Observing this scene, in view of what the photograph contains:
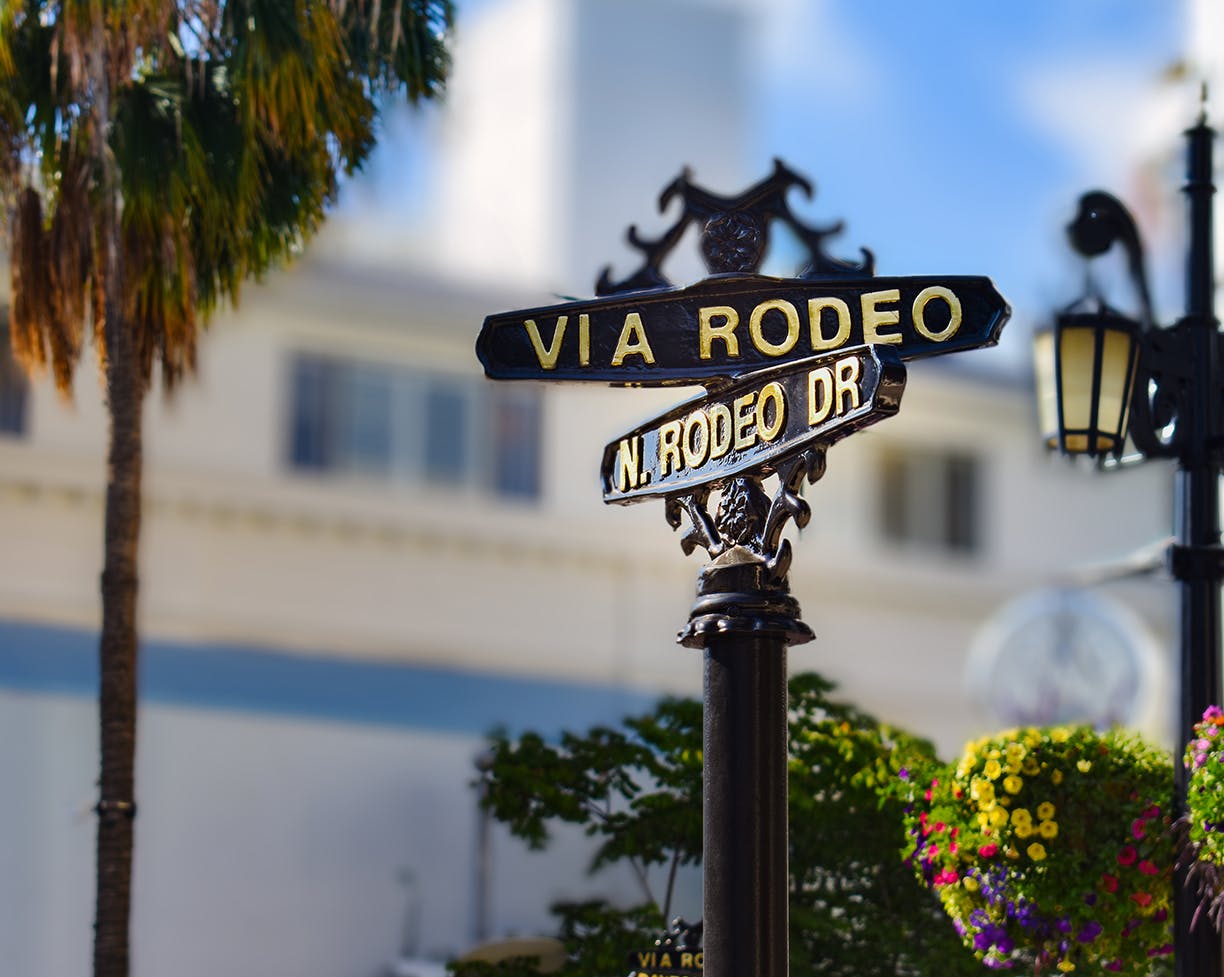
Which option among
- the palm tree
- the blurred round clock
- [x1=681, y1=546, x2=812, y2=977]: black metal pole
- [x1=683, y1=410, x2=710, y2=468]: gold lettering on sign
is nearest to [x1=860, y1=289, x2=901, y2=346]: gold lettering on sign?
[x1=683, y1=410, x2=710, y2=468]: gold lettering on sign

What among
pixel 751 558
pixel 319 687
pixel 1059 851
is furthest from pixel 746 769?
pixel 319 687

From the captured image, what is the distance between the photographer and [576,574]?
24234 mm

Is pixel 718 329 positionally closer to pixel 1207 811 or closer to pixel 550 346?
pixel 550 346

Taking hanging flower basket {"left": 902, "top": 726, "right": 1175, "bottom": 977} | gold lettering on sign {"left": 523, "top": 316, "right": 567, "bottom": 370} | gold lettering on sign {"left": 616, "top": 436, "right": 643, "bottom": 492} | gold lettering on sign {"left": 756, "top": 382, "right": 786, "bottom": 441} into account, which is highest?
gold lettering on sign {"left": 523, "top": 316, "right": 567, "bottom": 370}

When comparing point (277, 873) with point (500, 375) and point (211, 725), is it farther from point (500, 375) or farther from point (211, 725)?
point (500, 375)

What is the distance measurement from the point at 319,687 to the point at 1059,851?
13618 millimetres

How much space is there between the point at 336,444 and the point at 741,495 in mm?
17135

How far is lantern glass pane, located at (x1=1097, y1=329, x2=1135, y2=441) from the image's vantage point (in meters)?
9.66

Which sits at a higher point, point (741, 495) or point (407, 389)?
point (407, 389)

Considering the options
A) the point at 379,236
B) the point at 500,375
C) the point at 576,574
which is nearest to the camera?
the point at 500,375

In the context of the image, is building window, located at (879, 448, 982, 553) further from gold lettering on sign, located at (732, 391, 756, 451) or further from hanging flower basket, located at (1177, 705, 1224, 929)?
gold lettering on sign, located at (732, 391, 756, 451)

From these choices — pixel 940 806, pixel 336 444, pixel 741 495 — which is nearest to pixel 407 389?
pixel 336 444

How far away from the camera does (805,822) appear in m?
11.7

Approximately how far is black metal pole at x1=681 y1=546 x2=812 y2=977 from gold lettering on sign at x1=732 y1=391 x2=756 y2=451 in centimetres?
45
